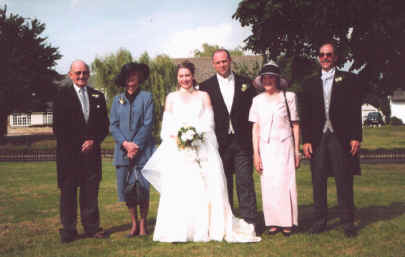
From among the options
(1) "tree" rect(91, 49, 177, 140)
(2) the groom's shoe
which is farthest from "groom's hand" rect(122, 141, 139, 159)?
(1) "tree" rect(91, 49, 177, 140)

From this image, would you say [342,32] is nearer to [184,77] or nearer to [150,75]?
[184,77]

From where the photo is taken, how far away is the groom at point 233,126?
22.3ft

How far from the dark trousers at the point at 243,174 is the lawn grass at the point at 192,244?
46 cm

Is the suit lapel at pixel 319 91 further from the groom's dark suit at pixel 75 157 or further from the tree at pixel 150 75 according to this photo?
the tree at pixel 150 75

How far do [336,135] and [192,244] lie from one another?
2821 millimetres

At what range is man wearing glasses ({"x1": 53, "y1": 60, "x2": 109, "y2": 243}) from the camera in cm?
666

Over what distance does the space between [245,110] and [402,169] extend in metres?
11.4

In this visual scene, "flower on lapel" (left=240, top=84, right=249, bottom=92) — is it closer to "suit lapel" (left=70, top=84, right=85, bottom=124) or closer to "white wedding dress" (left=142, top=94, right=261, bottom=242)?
"white wedding dress" (left=142, top=94, right=261, bottom=242)

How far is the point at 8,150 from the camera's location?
23.0 metres

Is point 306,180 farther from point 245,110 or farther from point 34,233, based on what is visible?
point 34,233

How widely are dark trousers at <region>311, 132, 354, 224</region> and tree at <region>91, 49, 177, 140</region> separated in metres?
29.4

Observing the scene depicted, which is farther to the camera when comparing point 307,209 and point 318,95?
point 307,209

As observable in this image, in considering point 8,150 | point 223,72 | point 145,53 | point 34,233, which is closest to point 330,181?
point 223,72

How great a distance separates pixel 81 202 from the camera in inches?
271
